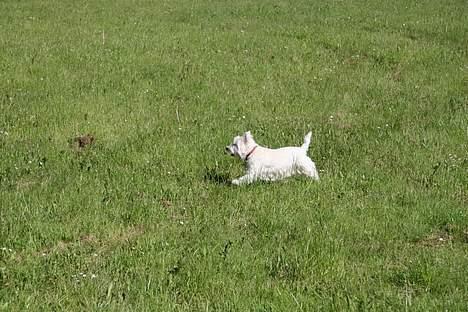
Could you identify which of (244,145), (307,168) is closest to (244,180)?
(244,145)

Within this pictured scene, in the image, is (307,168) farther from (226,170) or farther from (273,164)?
(226,170)

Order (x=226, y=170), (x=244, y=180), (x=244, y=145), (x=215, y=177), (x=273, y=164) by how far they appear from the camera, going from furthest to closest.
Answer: (x=226, y=170) < (x=215, y=177) < (x=244, y=145) < (x=273, y=164) < (x=244, y=180)

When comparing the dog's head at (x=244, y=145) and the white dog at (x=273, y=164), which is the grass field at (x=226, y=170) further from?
the dog's head at (x=244, y=145)

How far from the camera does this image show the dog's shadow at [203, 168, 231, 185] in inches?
352

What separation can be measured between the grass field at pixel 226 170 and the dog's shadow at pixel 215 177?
0.05 m

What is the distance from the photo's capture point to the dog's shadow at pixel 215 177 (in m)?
8.95

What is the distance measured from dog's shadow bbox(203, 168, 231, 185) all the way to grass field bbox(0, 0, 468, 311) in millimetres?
54

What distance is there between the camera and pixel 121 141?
10.5 m

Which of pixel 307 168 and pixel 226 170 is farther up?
pixel 307 168

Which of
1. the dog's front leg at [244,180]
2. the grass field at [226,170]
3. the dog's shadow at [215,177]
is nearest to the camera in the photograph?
the grass field at [226,170]

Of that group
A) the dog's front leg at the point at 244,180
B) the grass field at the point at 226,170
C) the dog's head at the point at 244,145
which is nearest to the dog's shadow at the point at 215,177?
the grass field at the point at 226,170

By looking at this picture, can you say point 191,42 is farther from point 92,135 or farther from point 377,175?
point 377,175

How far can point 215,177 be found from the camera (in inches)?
362

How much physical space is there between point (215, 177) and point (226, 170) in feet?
1.19
